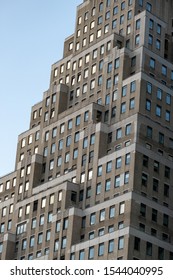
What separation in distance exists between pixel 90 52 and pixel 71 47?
8.09m

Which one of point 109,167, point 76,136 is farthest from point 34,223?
point 109,167

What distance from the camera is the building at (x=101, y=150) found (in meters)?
122

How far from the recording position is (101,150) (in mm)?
130000

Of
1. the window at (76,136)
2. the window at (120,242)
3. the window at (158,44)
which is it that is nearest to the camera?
the window at (120,242)

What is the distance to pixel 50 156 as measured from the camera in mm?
141000

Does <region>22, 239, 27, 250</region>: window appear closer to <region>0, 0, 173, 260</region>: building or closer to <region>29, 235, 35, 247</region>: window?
<region>0, 0, 173, 260</region>: building

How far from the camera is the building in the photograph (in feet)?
399

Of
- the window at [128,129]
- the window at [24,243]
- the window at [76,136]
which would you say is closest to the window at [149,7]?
the window at [76,136]

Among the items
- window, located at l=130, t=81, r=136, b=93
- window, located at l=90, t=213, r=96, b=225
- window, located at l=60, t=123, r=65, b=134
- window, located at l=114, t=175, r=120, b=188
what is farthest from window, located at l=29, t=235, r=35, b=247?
window, located at l=130, t=81, r=136, b=93

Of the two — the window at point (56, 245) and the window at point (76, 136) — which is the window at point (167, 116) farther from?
the window at point (56, 245)

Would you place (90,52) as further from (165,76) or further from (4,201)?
(4,201)

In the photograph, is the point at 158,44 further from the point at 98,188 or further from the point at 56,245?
the point at 56,245

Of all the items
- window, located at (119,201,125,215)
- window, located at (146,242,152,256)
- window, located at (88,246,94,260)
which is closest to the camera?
window, located at (146,242,152,256)

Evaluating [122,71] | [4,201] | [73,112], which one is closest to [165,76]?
[122,71]
